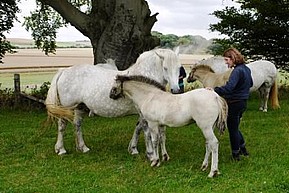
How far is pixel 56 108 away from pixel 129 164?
1.61m

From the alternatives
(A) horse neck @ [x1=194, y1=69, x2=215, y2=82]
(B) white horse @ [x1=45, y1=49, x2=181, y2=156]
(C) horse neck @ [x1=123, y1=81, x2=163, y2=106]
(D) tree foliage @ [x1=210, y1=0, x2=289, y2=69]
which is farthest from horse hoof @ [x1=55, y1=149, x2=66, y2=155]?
(D) tree foliage @ [x1=210, y1=0, x2=289, y2=69]

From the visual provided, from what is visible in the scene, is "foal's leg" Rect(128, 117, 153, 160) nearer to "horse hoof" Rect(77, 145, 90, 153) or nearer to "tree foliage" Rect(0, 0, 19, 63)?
"horse hoof" Rect(77, 145, 90, 153)

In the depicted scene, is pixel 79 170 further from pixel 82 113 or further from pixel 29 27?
pixel 29 27

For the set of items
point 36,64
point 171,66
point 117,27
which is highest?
point 117,27

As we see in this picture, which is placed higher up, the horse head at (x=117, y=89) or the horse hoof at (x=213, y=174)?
the horse head at (x=117, y=89)

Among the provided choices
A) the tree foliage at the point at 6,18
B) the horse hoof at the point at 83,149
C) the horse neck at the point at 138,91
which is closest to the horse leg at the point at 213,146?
the horse neck at the point at 138,91

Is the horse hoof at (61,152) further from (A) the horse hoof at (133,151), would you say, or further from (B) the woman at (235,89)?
(B) the woman at (235,89)

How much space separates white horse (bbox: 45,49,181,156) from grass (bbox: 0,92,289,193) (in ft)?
1.82

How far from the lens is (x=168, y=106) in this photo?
22.7 ft

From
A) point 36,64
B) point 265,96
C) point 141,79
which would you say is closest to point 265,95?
point 265,96

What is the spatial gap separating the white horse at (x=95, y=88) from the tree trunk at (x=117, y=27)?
4.30 meters

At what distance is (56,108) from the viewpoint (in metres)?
8.11

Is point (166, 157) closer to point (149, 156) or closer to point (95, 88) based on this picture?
point (149, 156)

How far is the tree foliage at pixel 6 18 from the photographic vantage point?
15.8 metres
